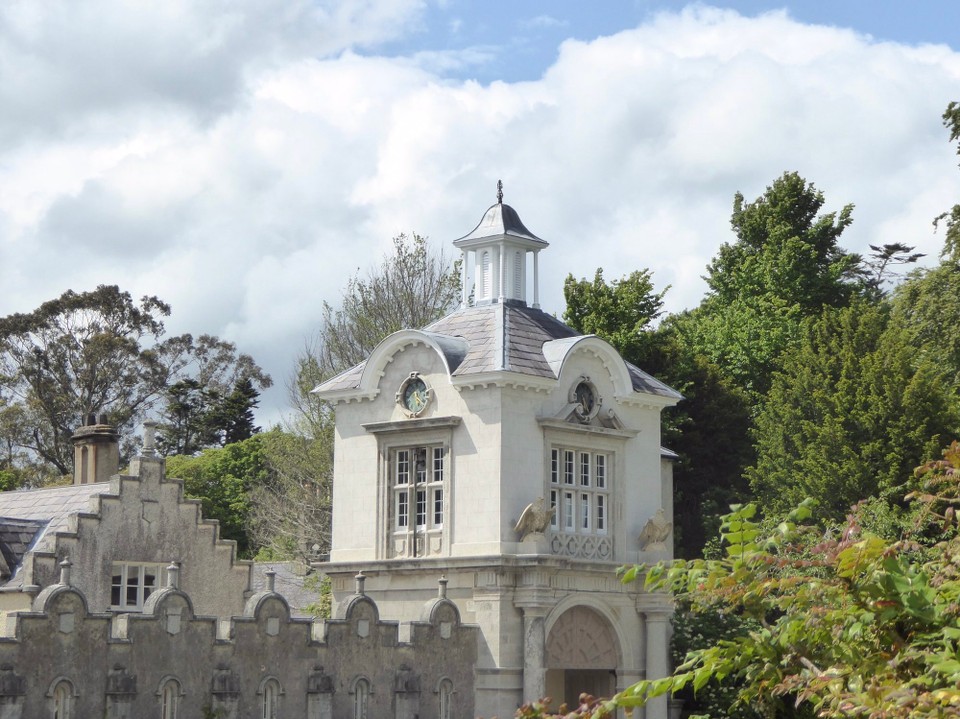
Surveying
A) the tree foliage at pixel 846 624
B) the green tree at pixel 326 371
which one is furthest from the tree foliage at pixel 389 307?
the tree foliage at pixel 846 624

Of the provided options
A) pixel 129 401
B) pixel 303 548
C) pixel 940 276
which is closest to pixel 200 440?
pixel 129 401

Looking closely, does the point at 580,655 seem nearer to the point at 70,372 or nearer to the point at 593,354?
the point at 593,354

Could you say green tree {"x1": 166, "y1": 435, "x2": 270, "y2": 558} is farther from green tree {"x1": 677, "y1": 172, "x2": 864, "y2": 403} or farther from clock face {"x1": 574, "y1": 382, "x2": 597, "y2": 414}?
clock face {"x1": 574, "y1": 382, "x2": 597, "y2": 414}

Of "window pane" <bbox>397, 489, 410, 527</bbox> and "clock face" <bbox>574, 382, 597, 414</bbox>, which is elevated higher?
"clock face" <bbox>574, 382, 597, 414</bbox>

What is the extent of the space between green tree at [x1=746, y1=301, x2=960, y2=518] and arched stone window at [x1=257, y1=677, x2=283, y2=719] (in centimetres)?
1544

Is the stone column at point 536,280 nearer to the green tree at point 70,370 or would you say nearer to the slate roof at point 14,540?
the slate roof at point 14,540

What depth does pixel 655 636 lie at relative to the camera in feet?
105

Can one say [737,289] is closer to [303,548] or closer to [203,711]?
[303,548]

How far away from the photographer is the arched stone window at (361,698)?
27781 mm

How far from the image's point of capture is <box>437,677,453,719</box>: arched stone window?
95.3 feet

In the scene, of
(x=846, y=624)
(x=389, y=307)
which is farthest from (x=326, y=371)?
(x=846, y=624)

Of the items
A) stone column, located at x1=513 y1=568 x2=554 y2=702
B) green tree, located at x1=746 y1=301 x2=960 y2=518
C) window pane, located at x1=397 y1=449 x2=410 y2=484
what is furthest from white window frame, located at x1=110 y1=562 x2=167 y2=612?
green tree, located at x1=746 y1=301 x2=960 y2=518

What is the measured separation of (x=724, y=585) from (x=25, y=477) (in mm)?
56843

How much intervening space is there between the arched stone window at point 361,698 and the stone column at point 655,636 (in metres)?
6.73
